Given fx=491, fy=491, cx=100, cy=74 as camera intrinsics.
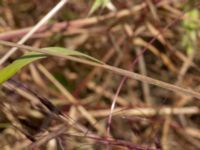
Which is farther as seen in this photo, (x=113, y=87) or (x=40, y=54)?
(x=113, y=87)

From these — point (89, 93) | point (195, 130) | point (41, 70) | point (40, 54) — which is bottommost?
point (195, 130)

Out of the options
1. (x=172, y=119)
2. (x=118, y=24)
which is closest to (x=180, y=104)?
(x=172, y=119)

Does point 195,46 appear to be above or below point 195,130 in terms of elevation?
above

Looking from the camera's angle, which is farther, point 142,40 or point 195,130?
point 142,40

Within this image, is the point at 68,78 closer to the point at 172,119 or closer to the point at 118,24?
the point at 118,24

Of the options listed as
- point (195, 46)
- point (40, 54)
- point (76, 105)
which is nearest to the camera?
point (40, 54)

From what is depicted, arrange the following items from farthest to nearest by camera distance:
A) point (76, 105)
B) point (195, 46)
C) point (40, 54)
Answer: point (195, 46), point (76, 105), point (40, 54)

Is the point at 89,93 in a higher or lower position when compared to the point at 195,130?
higher

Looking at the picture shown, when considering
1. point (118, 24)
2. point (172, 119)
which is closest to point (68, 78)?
point (118, 24)

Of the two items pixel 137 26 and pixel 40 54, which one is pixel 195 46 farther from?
pixel 40 54
